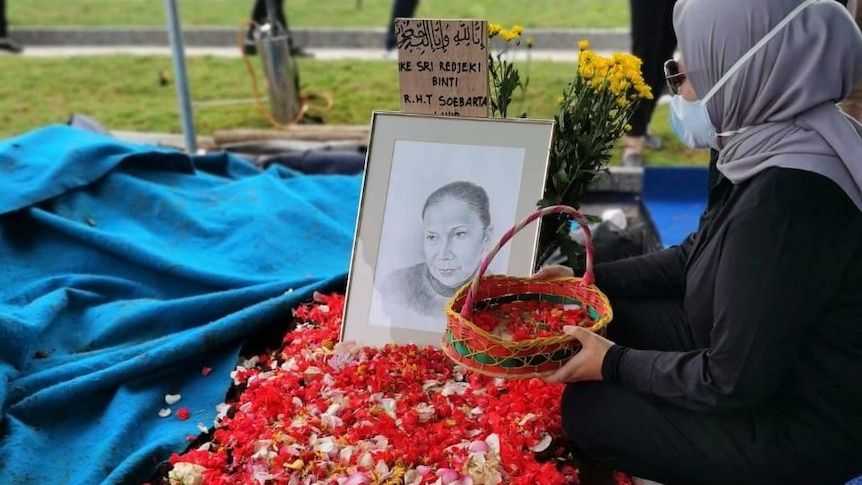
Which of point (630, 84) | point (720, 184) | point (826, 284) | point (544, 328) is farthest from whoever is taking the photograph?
point (630, 84)

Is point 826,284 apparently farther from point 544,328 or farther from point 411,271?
point 411,271

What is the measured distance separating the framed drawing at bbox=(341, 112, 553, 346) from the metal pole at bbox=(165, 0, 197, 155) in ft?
7.09

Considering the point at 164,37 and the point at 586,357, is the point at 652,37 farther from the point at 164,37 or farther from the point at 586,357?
the point at 164,37

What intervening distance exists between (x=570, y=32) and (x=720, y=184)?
6.40m

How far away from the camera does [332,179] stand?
390 cm

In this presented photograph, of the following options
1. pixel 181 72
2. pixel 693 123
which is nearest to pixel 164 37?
pixel 181 72

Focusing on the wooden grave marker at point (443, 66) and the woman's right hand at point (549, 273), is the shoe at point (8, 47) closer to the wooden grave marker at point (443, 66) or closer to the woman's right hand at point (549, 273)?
the wooden grave marker at point (443, 66)

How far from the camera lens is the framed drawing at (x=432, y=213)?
2264 millimetres

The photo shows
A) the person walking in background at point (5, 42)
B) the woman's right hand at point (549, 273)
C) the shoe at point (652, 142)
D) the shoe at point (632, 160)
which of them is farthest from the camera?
the person walking in background at point (5, 42)

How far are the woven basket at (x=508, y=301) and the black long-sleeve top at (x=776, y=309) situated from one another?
0.15 meters

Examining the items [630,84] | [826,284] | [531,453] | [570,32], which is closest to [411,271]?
[531,453]

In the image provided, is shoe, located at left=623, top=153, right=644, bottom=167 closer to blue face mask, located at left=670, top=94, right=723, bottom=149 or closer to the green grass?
blue face mask, located at left=670, top=94, right=723, bottom=149

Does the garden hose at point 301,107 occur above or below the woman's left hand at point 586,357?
below

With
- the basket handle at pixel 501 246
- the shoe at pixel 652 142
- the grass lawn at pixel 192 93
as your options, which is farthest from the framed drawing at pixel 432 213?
the shoe at pixel 652 142
